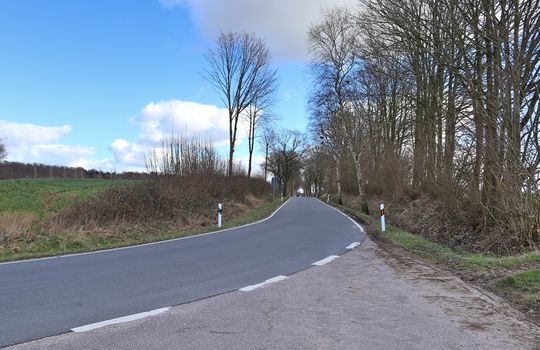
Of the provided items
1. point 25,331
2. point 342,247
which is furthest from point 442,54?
point 25,331

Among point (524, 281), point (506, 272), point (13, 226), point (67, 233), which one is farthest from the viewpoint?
point (67, 233)

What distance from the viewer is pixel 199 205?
2502 centimetres

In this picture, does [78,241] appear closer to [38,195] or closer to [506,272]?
[506,272]

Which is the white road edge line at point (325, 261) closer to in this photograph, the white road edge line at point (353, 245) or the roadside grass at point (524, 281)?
the white road edge line at point (353, 245)

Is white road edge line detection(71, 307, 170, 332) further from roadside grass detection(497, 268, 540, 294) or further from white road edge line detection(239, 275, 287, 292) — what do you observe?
roadside grass detection(497, 268, 540, 294)

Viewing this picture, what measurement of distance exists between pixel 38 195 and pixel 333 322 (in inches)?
1224

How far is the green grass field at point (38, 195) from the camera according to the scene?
76.4 ft

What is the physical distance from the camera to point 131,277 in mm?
8805

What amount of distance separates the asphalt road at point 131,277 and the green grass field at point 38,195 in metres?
10.1

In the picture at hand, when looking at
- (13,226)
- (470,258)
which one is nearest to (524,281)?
(470,258)

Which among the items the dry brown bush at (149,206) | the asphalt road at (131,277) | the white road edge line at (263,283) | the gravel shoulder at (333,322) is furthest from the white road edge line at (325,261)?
the dry brown bush at (149,206)

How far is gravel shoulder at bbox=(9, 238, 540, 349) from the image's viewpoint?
5035 millimetres

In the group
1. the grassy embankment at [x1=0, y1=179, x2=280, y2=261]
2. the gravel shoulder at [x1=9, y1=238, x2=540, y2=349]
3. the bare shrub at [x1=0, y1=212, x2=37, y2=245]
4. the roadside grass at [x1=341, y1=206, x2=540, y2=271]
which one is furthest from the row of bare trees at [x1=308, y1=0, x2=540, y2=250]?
the bare shrub at [x1=0, y1=212, x2=37, y2=245]

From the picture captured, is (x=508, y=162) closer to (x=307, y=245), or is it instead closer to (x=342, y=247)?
(x=342, y=247)
